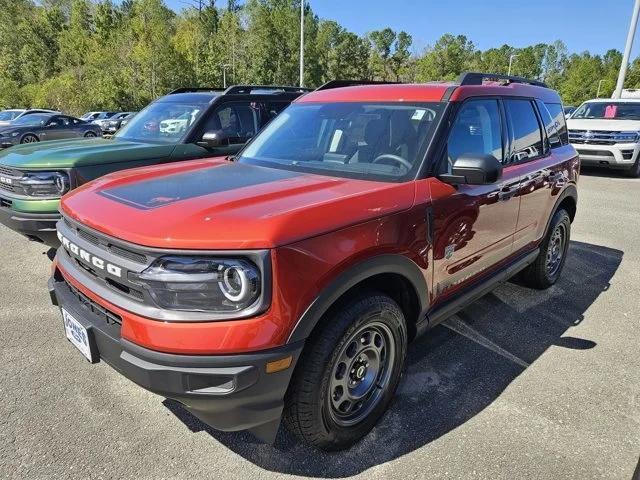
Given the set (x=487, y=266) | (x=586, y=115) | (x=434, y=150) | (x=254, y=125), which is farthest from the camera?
(x=586, y=115)

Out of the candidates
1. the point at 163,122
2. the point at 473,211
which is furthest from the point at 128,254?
the point at 163,122

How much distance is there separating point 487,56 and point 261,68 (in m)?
40.0

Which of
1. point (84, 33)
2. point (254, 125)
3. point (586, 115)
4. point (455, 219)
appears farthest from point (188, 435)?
point (84, 33)

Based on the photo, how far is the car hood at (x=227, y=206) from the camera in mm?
1876

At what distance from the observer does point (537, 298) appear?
442cm

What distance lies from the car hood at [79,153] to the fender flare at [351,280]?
3.49m

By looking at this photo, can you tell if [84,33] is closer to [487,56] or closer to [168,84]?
[168,84]

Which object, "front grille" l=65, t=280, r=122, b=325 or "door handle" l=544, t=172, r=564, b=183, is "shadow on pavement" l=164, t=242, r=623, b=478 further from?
"door handle" l=544, t=172, r=564, b=183

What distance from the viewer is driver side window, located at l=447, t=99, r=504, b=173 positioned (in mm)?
2879

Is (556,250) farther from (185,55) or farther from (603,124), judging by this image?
(185,55)

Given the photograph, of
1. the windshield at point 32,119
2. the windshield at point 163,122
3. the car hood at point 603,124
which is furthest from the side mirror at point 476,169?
the windshield at point 32,119

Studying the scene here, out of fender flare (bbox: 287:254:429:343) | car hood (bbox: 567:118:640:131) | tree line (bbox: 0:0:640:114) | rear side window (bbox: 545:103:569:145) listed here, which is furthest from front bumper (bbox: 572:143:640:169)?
tree line (bbox: 0:0:640:114)

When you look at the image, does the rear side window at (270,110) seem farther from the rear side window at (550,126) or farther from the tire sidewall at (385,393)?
the tire sidewall at (385,393)

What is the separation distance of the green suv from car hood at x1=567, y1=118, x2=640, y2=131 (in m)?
8.37
